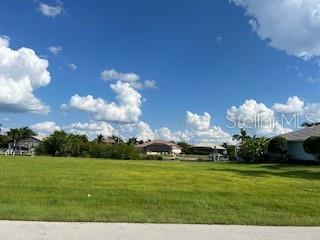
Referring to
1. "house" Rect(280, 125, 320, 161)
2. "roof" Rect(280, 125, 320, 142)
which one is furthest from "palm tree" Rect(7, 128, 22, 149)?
"house" Rect(280, 125, 320, 161)

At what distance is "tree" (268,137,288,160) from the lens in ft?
168

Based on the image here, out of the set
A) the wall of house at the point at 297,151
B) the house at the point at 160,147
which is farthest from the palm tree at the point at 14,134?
the wall of house at the point at 297,151

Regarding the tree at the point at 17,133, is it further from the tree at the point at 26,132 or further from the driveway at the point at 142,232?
the driveway at the point at 142,232

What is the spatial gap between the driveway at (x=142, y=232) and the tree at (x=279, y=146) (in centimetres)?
4251

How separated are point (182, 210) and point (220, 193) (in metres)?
3.21

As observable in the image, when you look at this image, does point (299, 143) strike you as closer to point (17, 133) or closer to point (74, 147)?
point (74, 147)

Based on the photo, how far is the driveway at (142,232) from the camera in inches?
324

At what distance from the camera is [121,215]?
34.2ft

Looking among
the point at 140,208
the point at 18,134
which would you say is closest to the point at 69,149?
the point at 18,134

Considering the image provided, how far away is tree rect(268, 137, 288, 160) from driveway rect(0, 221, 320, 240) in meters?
42.5

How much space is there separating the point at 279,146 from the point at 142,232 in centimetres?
4444

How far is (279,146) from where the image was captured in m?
51.3

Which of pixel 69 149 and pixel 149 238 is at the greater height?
pixel 69 149

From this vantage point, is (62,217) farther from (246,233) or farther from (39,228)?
(246,233)
